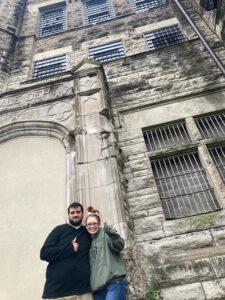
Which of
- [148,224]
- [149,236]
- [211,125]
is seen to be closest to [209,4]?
[211,125]

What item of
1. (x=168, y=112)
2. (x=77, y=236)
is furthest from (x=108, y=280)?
(x=168, y=112)

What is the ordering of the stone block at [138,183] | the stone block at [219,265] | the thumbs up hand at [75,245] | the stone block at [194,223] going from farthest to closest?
the stone block at [138,183] < the stone block at [194,223] < the stone block at [219,265] < the thumbs up hand at [75,245]

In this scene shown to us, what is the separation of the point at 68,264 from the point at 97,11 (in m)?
14.0

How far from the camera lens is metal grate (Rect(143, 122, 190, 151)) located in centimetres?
664

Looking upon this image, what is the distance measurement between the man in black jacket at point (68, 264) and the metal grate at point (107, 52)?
9.05 m

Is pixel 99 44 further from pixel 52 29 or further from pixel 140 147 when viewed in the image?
pixel 140 147

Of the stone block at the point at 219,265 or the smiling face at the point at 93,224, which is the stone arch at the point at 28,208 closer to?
the smiling face at the point at 93,224

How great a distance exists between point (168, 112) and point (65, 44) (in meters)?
7.60

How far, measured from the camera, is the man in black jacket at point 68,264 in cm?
315

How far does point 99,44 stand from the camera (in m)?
12.1

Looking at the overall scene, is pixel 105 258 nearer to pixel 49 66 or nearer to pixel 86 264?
pixel 86 264

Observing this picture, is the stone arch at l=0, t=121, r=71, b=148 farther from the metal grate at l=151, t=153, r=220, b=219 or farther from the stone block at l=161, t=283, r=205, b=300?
the stone block at l=161, t=283, r=205, b=300

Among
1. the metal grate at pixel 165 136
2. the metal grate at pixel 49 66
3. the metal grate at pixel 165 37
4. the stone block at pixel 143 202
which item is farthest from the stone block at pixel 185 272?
the metal grate at pixel 49 66

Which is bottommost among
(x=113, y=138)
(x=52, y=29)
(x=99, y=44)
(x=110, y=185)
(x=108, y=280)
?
(x=108, y=280)
